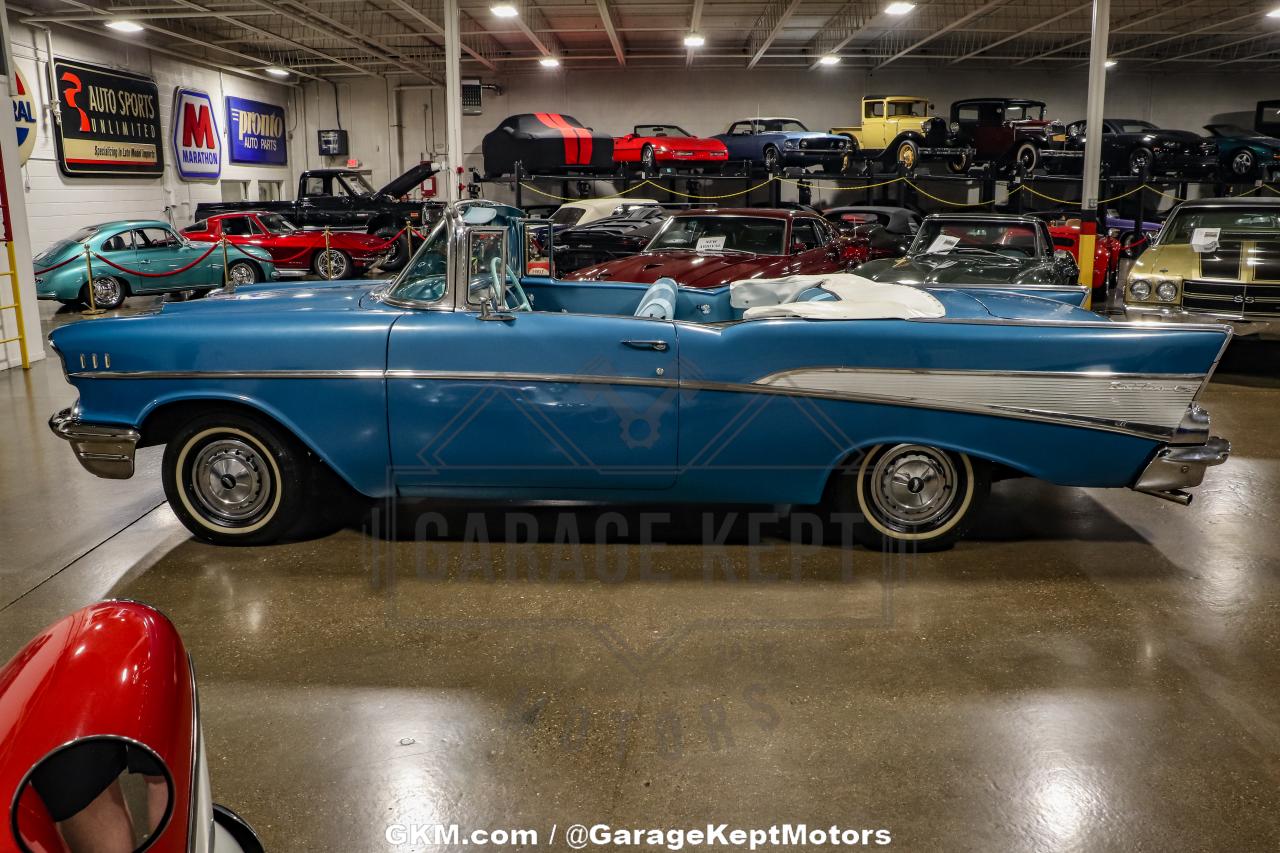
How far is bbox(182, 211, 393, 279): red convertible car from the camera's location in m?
16.0

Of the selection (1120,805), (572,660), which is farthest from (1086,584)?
(572,660)

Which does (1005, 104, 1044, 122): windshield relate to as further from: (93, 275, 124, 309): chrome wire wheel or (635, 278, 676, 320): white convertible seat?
(635, 278, 676, 320): white convertible seat

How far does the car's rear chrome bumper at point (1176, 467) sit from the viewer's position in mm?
4023

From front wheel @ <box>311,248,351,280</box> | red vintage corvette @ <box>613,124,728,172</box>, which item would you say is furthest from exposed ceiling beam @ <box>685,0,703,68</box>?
→ front wheel @ <box>311,248,351,280</box>

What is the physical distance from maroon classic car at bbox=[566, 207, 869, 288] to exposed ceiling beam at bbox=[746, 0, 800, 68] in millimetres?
9491

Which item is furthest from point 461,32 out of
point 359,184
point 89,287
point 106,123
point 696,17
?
point 89,287

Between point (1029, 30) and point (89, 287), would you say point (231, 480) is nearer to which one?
point (89, 287)

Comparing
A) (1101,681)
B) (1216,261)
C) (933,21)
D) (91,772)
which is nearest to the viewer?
(91,772)

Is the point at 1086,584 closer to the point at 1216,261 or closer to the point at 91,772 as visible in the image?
the point at 91,772

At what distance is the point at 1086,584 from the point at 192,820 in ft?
11.9

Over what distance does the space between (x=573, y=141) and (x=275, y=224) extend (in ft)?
18.2

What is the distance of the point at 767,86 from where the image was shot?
88.8ft

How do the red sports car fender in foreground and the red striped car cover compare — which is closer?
the red sports car fender in foreground

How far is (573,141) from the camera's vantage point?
60.2 ft
